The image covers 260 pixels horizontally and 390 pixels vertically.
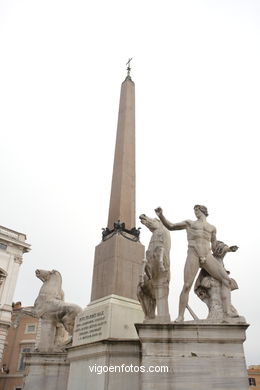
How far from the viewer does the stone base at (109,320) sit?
6930 mm

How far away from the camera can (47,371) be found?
834cm

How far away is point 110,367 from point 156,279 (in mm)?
1756

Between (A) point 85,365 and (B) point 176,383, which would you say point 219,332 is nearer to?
(B) point 176,383

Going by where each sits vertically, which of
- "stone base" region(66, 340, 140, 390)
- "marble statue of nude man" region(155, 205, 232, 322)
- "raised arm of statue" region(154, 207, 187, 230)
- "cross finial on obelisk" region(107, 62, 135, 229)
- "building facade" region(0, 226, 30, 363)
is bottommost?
"stone base" region(66, 340, 140, 390)

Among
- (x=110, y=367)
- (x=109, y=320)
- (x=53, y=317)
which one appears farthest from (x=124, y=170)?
(x=110, y=367)

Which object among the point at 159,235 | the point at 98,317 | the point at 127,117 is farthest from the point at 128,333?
the point at 127,117

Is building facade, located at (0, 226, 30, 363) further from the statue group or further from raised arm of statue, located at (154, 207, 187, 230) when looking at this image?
raised arm of statue, located at (154, 207, 187, 230)

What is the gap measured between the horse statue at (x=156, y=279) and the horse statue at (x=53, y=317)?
294cm

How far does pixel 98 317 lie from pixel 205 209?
10.5 feet

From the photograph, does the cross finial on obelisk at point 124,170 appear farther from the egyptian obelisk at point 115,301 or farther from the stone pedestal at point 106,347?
the stone pedestal at point 106,347

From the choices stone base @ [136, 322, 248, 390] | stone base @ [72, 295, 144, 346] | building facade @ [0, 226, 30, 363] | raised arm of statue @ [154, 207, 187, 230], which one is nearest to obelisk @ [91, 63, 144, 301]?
stone base @ [72, 295, 144, 346]

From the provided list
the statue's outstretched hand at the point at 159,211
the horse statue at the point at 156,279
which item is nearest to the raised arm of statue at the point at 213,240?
the horse statue at the point at 156,279

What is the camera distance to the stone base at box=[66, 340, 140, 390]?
6184 millimetres

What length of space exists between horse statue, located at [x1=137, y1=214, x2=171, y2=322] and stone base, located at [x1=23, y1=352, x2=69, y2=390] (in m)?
2.92
